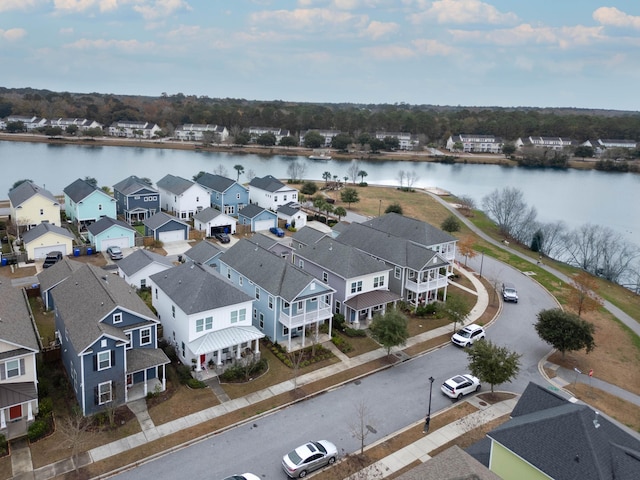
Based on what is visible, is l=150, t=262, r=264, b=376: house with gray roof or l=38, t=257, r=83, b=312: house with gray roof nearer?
l=150, t=262, r=264, b=376: house with gray roof

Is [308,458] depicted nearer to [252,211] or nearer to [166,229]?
[166,229]

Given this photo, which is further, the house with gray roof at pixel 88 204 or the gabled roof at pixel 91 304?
the house with gray roof at pixel 88 204

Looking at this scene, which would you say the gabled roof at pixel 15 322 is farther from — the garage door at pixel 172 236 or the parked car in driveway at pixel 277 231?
the parked car in driveway at pixel 277 231

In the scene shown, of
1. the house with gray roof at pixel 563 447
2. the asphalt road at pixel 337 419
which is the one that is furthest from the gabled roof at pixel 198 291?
the house with gray roof at pixel 563 447

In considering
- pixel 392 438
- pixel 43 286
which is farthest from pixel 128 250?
pixel 392 438

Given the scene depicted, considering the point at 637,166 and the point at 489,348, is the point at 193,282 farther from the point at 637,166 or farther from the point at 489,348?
the point at 637,166

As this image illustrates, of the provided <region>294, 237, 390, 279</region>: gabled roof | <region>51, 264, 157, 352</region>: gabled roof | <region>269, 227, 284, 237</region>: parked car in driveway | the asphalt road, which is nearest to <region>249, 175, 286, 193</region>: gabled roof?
<region>269, 227, 284, 237</region>: parked car in driveway

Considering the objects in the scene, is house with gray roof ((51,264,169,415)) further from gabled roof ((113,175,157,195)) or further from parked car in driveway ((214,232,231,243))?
gabled roof ((113,175,157,195))
